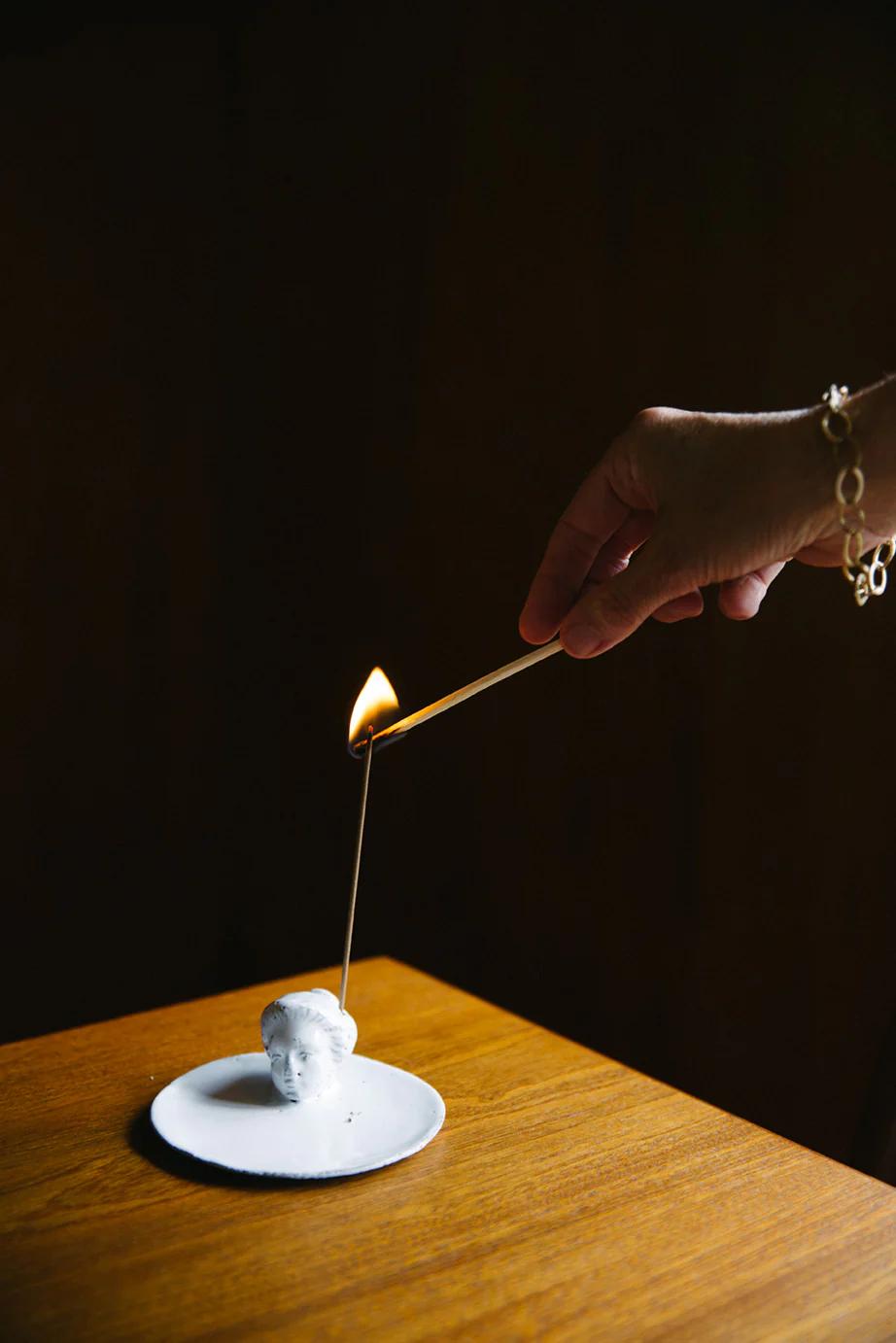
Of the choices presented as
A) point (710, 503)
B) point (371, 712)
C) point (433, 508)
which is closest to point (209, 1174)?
point (371, 712)

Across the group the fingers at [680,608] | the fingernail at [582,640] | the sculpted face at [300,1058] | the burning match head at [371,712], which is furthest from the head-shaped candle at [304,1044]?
the fingers at [680,608]

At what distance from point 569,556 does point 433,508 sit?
4.21ft

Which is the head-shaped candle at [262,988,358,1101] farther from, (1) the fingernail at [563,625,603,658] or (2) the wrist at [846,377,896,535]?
(2) the wrist at [846,377,896,535]

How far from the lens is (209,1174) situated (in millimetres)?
797

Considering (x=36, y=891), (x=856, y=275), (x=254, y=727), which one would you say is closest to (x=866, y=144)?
(x=856, y=275)

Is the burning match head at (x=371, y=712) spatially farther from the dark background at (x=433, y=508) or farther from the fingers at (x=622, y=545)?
the dark background at (x=433, y=508)

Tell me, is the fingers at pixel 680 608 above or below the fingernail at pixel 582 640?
above

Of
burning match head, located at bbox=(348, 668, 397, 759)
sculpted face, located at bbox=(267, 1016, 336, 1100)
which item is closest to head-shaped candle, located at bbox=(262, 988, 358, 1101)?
sculpted face, located at bbox=(267, 1016, 336, 1100)

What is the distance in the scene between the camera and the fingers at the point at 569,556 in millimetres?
1072

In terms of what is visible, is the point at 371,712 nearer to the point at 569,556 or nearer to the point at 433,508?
the point at 569,556

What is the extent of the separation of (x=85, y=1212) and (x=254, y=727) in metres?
2.12

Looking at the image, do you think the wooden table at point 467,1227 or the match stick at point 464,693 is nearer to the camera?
the wooden table at point 467,1227

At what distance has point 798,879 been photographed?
1811 mm

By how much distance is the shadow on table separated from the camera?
0.79 meters
